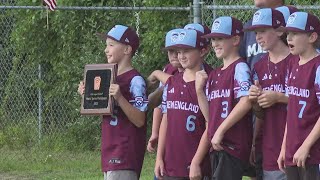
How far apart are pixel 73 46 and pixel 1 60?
3.92 feet

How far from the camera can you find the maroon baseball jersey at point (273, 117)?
6.42m

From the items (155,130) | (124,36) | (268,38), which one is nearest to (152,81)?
(155,130)

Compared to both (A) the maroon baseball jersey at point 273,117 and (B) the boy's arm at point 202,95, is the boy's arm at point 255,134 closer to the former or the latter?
(A) the maroon baseball jersey at point 273,117

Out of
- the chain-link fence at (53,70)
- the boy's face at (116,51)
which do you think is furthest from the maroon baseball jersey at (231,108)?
the chain-link fence at (53,70)

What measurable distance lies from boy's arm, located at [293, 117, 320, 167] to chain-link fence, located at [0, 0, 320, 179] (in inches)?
244

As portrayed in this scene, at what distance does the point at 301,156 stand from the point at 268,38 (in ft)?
3.21

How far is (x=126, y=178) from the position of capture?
7.27 meters

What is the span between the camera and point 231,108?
653 centimetres

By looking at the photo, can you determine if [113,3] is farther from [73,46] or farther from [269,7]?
[269,7]

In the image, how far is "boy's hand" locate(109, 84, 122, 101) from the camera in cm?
707

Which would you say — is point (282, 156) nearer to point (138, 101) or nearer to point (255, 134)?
point (255, 134)

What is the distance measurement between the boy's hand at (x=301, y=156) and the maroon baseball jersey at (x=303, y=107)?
0.06 meters

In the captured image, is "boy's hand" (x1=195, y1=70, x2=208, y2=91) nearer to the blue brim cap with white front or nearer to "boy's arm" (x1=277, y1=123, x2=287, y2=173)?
"boy's arm" (x1=277, y1=123, x2=287, y2=173)

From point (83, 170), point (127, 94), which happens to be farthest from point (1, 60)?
point (127, 94)
